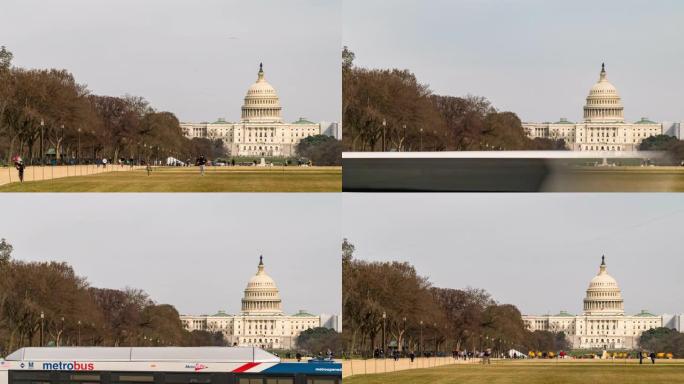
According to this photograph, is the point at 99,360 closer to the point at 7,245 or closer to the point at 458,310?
the point at 7,245

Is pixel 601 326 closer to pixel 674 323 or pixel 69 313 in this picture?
pixel 674 323

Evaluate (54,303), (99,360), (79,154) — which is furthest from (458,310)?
(99,360)

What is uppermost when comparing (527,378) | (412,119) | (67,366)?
(412,119)

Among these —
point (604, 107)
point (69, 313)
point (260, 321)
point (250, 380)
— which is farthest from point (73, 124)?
point (250, 380)

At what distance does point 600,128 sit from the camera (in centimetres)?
17138

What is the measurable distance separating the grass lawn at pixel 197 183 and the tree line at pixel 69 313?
25.5 ft

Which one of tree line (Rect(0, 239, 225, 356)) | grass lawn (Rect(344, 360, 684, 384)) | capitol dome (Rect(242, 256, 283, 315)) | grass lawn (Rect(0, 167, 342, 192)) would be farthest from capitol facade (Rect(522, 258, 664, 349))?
grass lawn (Rect(344, 360, 684, 384))

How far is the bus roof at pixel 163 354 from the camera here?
43.1 meters

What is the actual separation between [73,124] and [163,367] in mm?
85547

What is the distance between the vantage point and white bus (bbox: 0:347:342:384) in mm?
42844

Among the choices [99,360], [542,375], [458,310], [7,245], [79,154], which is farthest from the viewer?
[79,154]

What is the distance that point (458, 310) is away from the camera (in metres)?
112

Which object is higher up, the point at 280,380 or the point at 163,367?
the point at 163,367

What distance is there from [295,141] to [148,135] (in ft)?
59.4
